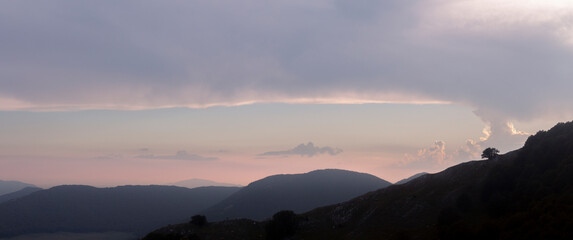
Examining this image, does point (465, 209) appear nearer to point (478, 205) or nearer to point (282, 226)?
point (478, 205)

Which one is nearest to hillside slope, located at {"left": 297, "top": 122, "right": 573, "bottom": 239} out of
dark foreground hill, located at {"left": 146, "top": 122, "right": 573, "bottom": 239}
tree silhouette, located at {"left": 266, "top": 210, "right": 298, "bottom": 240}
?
dark foreground hill, located at {"left": 146, "top": 122, "right": 573, "bottom": 239}

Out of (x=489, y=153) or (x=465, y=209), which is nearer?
(x=465, y=209)

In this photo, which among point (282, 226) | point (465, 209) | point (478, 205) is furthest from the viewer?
point (282, 226)

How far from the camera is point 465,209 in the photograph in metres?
81.1

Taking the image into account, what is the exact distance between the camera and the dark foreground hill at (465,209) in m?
61.6

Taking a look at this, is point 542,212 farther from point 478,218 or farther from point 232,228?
point 232,228

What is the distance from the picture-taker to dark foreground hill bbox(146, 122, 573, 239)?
61562mm

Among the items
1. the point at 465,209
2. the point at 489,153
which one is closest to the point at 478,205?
the point at 465,209

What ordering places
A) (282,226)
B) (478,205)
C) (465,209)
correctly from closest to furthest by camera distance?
(465,209), (478,205), (282,226)

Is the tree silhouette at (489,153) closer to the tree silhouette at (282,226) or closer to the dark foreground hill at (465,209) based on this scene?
the dark foreground hill at (465,209)

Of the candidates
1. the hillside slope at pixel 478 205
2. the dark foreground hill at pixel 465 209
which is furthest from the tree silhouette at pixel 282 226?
the hillside slope at pixel 478 205

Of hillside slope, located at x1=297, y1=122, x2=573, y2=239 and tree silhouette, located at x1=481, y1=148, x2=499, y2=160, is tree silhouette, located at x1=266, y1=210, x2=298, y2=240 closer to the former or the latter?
hillside slope, located at x1=297, y1=122, x2=573, y2=239

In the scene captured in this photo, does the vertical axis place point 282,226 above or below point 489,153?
below

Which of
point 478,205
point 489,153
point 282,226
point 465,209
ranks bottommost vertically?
point 282,226
